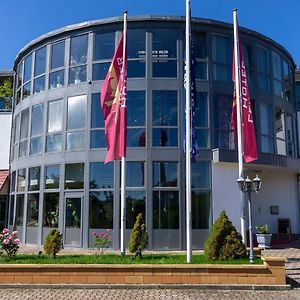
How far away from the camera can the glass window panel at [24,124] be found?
19969mm

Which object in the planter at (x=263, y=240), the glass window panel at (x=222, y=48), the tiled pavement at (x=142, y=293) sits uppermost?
the glass window panel at (x=222, y=48)

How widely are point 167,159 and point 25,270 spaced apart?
26.2 ft

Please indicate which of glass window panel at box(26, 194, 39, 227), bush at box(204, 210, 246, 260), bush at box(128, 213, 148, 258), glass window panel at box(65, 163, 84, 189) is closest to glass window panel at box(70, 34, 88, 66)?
glass window panel at box(65, 163, 84, 189)

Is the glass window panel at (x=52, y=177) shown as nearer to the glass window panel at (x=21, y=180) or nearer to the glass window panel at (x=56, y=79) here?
the glass window panel at (x=21, y=180)

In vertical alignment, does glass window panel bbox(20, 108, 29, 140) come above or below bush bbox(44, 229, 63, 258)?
above

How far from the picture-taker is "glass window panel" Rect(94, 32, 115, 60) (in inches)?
707

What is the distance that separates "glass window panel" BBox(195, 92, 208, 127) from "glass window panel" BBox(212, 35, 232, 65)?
74.9 inches

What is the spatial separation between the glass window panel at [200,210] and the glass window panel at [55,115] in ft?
22.3

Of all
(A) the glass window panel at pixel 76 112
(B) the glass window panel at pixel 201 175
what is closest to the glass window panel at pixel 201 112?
(B) the glass window panel at pixel 201 175

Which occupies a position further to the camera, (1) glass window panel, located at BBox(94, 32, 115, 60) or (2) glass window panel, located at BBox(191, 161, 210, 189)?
(1) glass window panel, located at BBox(94, 32, 115, 60)

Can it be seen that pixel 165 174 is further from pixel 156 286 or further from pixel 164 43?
pixel 156 286

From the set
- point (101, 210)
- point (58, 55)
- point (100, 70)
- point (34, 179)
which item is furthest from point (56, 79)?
point (101, 210)

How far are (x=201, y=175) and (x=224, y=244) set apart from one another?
18.5ft

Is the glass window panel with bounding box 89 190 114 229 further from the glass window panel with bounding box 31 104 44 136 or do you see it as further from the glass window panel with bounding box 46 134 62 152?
the glass window panel with bounding box 31 104 44 136
